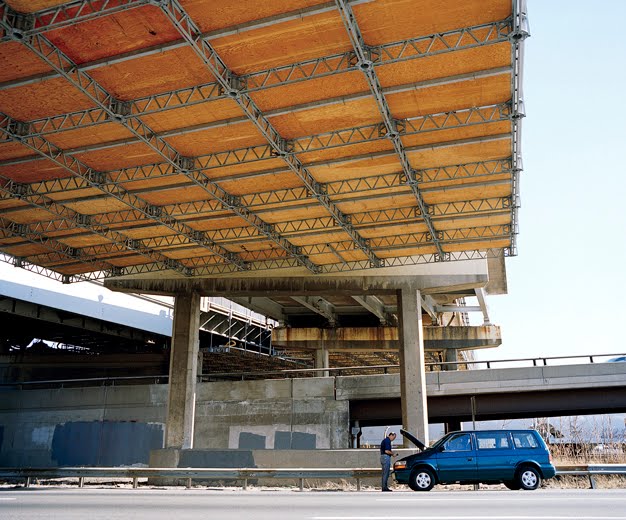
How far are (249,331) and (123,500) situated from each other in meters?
43.2

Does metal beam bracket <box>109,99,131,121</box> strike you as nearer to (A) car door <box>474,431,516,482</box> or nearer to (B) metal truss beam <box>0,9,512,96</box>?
(B) metal truss beam <box>0,9,512,96</box>

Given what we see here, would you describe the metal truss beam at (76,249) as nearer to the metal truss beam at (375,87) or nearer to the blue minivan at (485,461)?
the metal truss beam at (375,87)

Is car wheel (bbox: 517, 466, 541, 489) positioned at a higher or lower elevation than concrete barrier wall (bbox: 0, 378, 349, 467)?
lower

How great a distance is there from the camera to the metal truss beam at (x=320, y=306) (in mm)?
41188

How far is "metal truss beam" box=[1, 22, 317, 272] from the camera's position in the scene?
14.8 m

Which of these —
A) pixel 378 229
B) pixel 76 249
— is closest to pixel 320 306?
pixel 378 229

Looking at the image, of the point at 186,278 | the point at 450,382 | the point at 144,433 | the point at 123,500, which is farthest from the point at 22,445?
the point at 123,500

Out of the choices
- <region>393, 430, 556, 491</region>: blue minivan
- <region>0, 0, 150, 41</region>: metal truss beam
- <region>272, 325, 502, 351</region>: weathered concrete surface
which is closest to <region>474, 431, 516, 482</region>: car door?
<region>393, 430, 556, 491</region>: blue minivan

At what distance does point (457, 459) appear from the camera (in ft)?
57.4

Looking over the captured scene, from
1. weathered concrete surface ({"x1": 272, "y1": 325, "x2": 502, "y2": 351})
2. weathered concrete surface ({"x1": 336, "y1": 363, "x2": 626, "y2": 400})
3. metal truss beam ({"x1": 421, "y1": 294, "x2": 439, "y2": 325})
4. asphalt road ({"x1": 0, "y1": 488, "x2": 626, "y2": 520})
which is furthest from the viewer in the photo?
weathered concrete surface ({"x1": 272, "y1": 325, "x2": 502, "y2": 351})

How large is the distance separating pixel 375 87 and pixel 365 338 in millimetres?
30855

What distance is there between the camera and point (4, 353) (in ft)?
178

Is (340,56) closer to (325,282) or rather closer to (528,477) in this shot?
(528,477)

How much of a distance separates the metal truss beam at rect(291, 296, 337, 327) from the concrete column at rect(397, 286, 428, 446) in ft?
38.0
